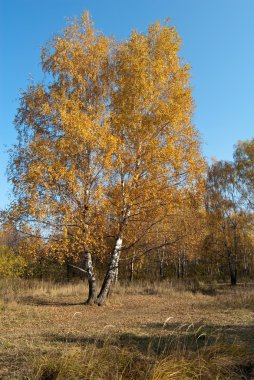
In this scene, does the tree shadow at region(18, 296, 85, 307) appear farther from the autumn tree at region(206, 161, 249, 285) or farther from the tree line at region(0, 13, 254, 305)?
the autumn tree at region(206, 161, 249, 285)

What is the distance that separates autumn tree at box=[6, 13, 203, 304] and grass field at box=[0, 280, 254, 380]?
2200 mm

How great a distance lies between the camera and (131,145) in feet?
40.0

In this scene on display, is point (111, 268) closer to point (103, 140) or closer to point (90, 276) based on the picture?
point (90, 276)

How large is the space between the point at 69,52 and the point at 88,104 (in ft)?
7.16

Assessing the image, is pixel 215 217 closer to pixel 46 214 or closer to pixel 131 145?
pixel 131 145

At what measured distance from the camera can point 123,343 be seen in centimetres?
595

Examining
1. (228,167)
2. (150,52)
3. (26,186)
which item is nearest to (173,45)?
(150,52)

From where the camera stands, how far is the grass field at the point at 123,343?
14.4 feet

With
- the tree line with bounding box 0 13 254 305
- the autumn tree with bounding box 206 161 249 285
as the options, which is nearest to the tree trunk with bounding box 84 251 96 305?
the tree line with bounding box 0 13 254 305

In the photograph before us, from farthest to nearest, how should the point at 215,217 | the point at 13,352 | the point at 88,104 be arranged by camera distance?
the point at 215,217
the point at 88,104
the point at 13,352

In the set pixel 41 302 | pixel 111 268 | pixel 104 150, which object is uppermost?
pixel 104 150

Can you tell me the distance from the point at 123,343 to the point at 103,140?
261 inches

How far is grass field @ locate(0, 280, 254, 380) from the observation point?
439cm

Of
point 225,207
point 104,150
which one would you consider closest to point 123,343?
point 104,150
